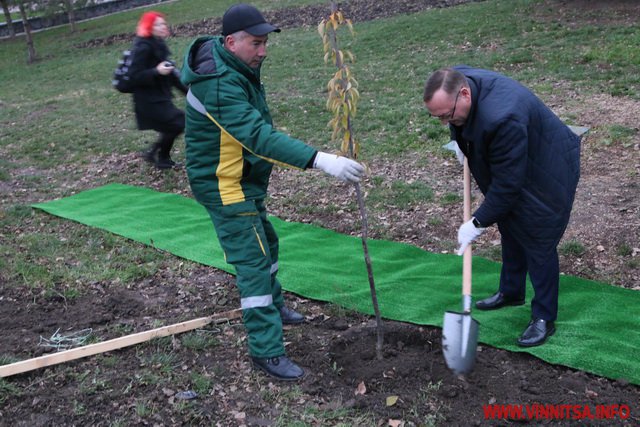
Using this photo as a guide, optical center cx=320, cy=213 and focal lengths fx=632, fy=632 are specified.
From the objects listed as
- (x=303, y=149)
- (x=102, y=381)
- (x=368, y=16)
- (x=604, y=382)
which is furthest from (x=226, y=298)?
(x=368, y=16)

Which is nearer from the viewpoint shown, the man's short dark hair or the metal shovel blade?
the man's short dark hair

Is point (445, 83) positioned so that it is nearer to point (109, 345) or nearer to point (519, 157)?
point (519, 157)

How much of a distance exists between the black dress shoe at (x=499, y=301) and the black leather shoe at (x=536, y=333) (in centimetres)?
41

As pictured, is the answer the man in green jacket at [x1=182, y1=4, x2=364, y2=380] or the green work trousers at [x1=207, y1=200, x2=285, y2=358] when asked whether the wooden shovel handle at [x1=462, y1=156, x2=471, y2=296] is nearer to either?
the man in green jacket at [x1=182, y1=4, x2=364, y2=380]

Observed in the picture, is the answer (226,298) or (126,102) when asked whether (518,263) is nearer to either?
(226,298)

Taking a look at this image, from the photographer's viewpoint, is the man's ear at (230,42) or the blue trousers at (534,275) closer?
the man's ear at (230,42)

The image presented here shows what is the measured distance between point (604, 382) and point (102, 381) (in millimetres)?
2875

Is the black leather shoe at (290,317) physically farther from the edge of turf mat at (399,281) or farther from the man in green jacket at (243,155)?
the man in green jacket at (243,155)

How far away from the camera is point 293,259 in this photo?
546cm

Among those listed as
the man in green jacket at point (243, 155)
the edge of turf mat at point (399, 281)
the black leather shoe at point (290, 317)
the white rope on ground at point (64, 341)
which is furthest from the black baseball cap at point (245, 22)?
the white rope on ground at point (64, 341)

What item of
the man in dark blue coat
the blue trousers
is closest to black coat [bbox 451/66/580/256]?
the man in dark blue coat

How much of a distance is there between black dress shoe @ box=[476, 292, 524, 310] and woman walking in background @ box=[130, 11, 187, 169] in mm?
4192

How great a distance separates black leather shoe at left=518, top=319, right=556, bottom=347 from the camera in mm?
3844

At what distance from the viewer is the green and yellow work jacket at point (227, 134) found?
10.7 feet
